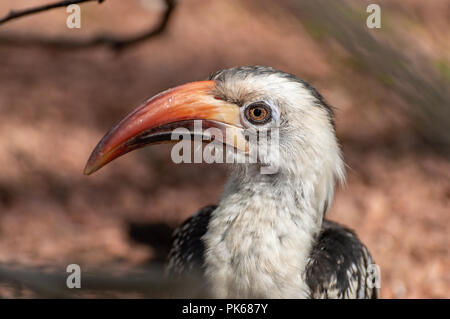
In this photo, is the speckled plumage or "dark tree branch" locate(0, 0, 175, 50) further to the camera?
"dark tree branch" locate(0, 0, 175, 50)

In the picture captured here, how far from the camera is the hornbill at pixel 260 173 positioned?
2.71 meters

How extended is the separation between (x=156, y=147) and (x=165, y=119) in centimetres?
276

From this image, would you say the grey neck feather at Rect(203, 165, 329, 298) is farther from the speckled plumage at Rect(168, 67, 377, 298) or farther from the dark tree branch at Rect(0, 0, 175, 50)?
→ the dark tree branch at Rect(0, 0, 175, 50)

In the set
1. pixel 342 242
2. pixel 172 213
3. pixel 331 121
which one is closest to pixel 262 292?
pixel 342 242

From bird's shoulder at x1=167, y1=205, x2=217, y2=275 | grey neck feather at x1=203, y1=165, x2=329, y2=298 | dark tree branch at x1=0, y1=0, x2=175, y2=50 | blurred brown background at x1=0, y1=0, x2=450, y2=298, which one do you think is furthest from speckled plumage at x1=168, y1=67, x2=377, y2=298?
dark tree branch at x1=0, y1=0, x2=175, y2=50

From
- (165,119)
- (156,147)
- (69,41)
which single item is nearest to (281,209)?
(165,119)

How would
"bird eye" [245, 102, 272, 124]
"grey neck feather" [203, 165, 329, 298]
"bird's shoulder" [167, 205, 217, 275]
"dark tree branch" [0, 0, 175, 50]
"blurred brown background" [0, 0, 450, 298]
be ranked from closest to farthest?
"grey neck feather" [203, 165, 329, 298] → "bird eye" [245, 102, 272, 124] → "bird's shoulder" [167, 205, 217, 275] → "blurred brown background" [0, 0, 450, 298] → "dark tree branch" [0, 0, 175, 50]

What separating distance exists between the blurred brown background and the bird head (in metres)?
1.51

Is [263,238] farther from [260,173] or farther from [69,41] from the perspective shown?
[69,41]

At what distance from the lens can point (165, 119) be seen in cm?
274

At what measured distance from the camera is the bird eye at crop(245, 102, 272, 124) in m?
2.80

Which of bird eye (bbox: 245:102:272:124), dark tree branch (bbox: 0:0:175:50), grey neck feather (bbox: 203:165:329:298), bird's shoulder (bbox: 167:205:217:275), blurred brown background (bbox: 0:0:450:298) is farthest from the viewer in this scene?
dark tree branch (bbox: 0:0:175:50)

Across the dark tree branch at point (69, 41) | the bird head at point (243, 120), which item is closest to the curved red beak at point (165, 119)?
the bird head at point (243, 120)

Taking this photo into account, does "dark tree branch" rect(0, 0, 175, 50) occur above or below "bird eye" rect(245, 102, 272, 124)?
above
